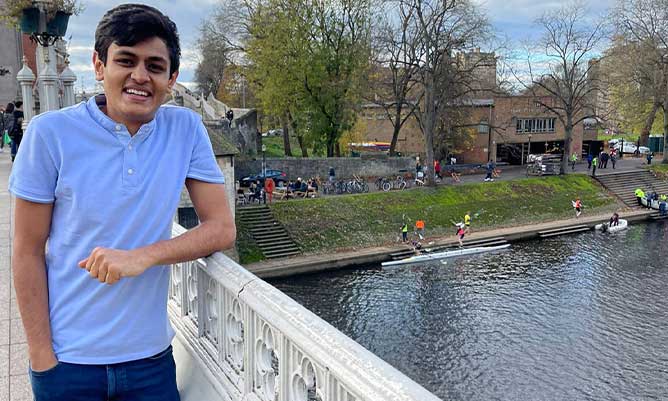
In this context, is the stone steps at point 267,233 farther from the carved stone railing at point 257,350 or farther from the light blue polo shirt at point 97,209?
the light blue polo shirt at point 97,209

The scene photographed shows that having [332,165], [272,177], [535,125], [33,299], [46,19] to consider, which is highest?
[46,19]

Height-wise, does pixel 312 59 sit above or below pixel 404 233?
above

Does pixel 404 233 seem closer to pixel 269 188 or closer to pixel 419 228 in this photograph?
pixel 419 228

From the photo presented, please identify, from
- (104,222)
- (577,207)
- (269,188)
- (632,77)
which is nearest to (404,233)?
(269,188)

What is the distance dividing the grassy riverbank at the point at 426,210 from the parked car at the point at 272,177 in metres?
3.65

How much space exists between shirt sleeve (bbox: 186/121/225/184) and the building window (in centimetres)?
4424

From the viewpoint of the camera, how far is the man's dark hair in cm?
180

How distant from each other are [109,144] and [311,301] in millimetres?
18785

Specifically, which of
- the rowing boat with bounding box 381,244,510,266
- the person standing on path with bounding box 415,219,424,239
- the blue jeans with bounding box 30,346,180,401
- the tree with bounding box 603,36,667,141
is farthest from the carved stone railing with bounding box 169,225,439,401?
the tree with bounding box 603,36,667,141

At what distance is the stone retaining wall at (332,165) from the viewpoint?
31.8 metres

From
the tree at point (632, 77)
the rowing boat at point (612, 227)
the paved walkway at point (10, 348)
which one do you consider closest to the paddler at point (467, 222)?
the rowing boat at point (612, 227)

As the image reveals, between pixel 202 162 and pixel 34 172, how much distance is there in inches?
22.1

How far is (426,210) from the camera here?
29547 mm

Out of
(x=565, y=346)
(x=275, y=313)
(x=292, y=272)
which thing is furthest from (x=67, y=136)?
(x=292, y=272)
